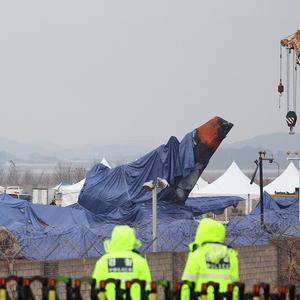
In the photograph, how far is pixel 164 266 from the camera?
632 inches

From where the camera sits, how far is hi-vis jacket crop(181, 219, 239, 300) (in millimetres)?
6320

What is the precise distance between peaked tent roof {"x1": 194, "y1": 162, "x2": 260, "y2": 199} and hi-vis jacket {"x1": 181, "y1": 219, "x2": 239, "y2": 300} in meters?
34.0

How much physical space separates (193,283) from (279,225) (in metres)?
15.9

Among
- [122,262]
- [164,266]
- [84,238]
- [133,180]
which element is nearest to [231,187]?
[133,180]

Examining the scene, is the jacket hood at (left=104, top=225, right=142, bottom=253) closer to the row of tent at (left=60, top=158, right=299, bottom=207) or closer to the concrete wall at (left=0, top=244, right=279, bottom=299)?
the concrete wall at (left=0, top=244, right=279, bottom=299)

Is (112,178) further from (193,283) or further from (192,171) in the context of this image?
(193,283)

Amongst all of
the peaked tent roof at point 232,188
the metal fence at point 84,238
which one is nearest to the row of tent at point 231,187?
the peaked tent roof at point 232,188

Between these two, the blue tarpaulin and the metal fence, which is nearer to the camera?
the metal fence

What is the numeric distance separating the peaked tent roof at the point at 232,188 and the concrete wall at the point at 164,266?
22.5 m

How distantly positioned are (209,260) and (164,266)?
32.5 feet

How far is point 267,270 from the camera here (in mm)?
17719

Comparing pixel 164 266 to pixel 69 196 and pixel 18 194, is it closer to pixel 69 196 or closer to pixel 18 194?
pixel 69 196

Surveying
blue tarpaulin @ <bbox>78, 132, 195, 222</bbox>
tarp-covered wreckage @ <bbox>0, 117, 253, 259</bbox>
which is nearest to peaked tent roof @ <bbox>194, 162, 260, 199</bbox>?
tarp-covered wreckage @ <bbox>0, 117, 253, 259</bbox>

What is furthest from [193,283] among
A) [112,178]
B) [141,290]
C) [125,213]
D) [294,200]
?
[294,200]
